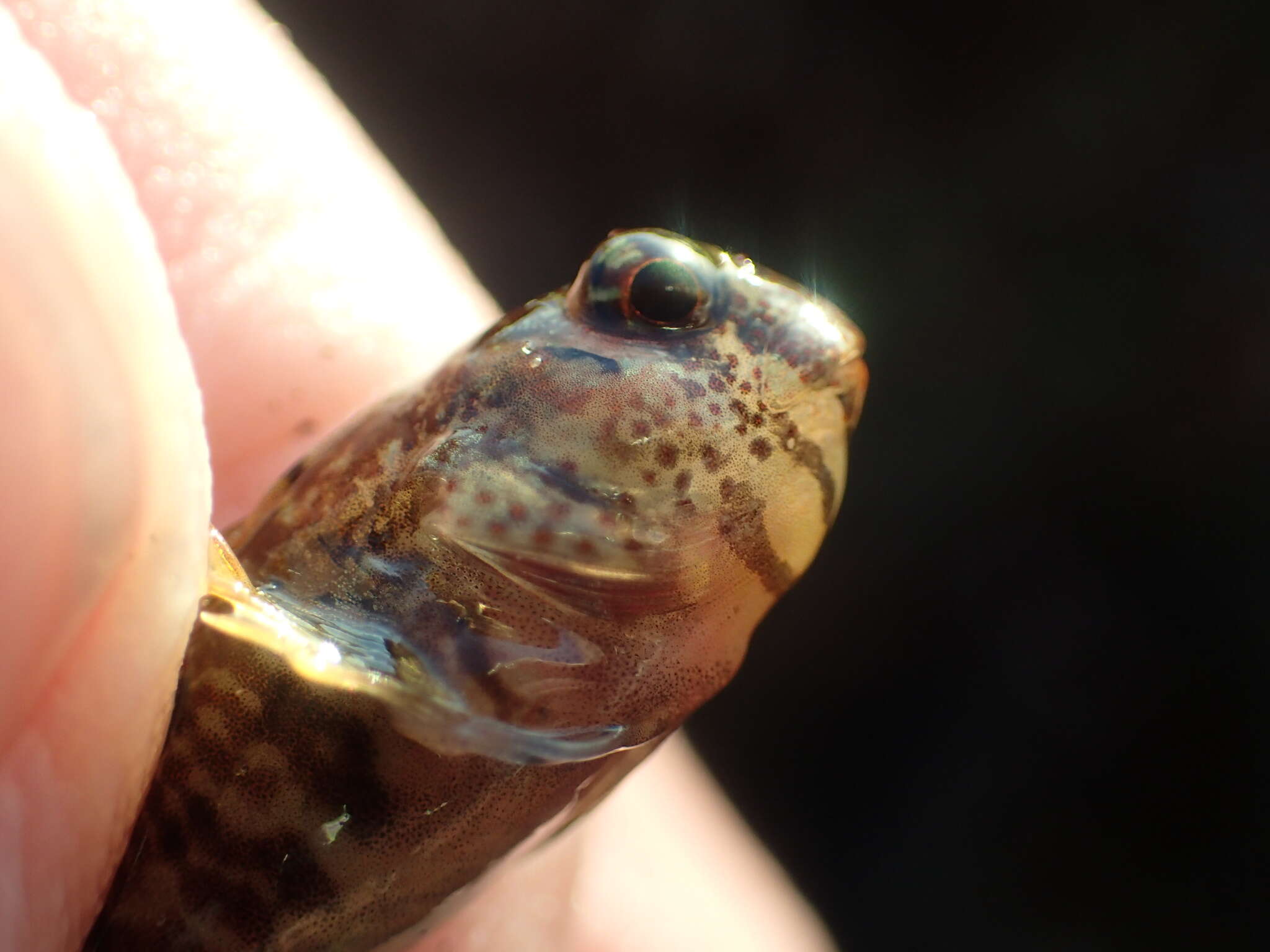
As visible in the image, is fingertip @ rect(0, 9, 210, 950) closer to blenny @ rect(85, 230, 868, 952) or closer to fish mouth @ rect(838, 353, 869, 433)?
blenny @ rect(85, 230, 868, 952)

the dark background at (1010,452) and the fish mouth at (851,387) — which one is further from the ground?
the fish mouth at (851,387)

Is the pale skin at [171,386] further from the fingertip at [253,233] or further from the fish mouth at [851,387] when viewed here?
the fish mouth at [851,387]

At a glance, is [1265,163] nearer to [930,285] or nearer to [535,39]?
[930,285]

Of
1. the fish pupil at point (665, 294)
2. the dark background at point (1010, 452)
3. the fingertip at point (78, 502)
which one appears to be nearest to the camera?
the fingertip at point (78, 502)

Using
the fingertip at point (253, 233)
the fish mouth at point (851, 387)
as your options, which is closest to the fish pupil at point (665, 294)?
the fish mouth at point (851, 387)

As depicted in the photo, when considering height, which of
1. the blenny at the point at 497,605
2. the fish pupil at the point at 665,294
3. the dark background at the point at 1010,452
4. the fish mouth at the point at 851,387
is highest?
the fish pupil at the point at 665,294

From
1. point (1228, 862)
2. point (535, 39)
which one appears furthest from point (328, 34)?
point (1228, 862)
